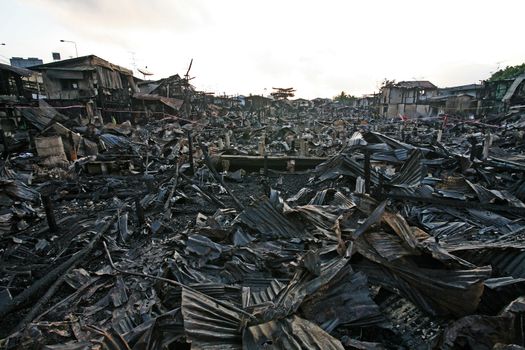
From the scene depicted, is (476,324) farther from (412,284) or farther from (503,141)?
(503,141)

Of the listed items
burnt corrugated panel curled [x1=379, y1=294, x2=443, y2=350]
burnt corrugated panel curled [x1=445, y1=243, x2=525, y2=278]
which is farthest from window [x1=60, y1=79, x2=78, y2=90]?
burnt corrugated panel curled [x1=445, y1=243, x2=525, y2=278]

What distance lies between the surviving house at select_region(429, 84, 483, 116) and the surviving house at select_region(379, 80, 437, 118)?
198cm

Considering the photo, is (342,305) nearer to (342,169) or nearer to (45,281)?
(45,281)

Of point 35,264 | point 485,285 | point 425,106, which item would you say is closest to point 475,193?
point 485,285

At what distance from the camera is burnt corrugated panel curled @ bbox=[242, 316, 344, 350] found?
2115 mm

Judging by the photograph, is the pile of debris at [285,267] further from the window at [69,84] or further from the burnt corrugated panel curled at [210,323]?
the window at [69,84]

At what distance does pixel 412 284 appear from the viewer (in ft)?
9.03

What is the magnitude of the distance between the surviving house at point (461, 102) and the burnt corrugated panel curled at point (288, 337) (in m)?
35.4

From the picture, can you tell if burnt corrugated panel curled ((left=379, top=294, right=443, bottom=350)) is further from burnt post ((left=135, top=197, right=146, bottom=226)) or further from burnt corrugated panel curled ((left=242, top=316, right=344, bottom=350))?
burnt post ((left=135, top=197, right=146, bottom=226))

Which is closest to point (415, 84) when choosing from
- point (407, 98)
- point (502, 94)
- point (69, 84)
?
point (407, 98)

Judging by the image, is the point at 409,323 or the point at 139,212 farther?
the point at 139,212

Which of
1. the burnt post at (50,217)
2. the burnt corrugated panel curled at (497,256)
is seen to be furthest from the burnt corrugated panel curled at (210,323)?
the burnt post at (50,217)

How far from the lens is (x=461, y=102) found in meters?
32.1

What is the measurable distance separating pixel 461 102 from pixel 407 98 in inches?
355
